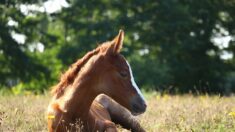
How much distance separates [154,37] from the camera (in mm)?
42938

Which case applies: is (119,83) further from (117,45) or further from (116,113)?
(116,113)

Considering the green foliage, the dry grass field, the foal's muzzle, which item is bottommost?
the green foliage

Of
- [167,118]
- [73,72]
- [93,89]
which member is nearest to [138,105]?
[93,89]

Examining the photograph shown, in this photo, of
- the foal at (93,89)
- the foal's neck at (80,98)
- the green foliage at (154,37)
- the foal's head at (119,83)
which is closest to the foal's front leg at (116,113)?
the foal at (93,89)

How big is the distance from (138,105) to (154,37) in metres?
34.0

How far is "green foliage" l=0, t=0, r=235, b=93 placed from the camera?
133ft

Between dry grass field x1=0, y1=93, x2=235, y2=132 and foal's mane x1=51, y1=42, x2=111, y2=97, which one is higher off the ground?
foal's mane x1=51, y1=42, x2=111, y2=97

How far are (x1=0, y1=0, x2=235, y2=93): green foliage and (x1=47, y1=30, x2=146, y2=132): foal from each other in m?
29.6

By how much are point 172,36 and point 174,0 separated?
2242 mm

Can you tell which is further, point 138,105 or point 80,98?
point 80,98

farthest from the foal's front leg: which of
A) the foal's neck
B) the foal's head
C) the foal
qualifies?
the foal's head

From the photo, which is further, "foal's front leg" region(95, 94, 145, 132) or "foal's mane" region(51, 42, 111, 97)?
"foal's front leg" region(95, 94, 145, 132)

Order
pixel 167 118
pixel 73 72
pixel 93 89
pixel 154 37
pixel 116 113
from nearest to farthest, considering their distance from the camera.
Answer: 1. pixel 93 89
2. pixel 73 72
3. pixel 116 113
4. pixel 167 118
5. pixel 154 37

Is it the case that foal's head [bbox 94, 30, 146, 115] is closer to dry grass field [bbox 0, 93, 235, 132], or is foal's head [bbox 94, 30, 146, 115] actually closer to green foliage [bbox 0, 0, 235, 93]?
dry grass field [bbox 0, 93, 235, 132]
